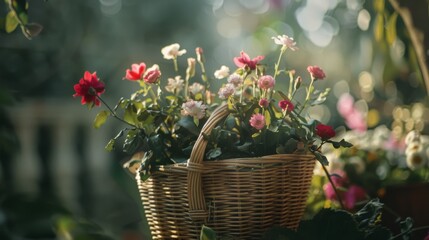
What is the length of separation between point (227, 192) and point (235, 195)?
0.06ft

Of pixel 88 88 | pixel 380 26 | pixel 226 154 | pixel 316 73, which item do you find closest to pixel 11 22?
pixel 88 88

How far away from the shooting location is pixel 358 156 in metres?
1.71

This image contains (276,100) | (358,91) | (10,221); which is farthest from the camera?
(358,91)

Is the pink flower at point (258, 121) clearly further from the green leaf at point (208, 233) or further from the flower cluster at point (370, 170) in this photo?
the flower cluster at point (370, 170)

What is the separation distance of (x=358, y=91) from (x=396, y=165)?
1719 mm

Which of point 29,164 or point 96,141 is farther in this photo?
point 96,141

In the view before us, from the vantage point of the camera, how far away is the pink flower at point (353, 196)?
58.2 inches

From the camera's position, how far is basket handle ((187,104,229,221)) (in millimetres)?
1024

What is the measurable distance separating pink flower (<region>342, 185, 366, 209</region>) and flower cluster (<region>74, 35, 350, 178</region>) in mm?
415

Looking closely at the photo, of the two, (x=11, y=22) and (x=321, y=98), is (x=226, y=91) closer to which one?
(x=321, y=98)

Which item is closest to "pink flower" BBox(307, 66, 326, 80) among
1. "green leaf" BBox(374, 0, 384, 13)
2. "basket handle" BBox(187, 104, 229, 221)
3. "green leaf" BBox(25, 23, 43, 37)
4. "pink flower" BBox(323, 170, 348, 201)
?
"basket handle" BBox(187, 104, 229, 221)

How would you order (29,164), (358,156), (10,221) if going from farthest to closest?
1. (29,164)
2. (358,156)
3. (10,221)

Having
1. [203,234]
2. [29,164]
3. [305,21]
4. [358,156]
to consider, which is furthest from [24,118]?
[203,234]

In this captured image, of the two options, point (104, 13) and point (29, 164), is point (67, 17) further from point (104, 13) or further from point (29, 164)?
point (29, 164)
